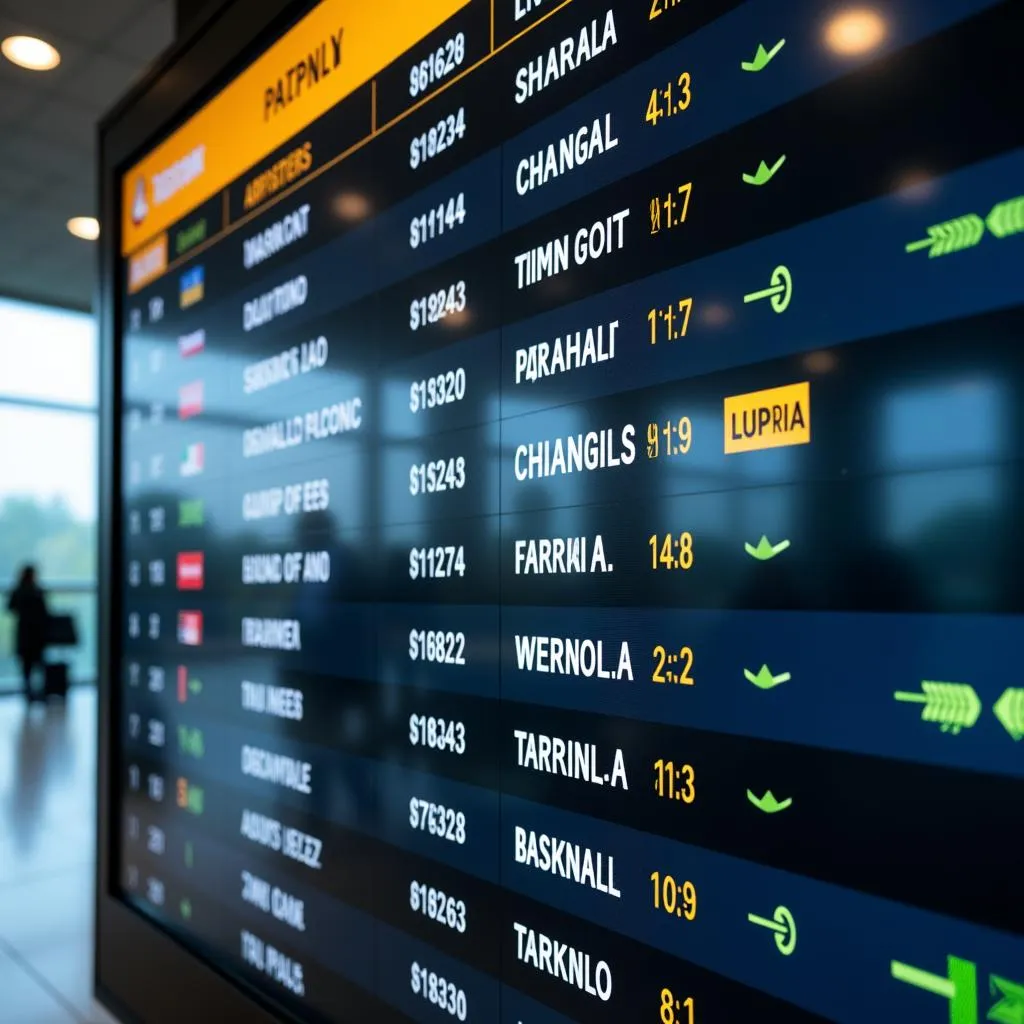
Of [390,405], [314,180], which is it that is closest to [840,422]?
[390,405]

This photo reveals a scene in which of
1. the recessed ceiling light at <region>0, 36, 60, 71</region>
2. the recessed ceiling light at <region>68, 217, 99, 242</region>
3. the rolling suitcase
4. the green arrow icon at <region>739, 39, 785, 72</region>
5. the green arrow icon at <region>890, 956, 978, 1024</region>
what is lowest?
the rolling suitcase

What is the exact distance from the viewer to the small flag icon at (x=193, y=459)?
2.07 metres

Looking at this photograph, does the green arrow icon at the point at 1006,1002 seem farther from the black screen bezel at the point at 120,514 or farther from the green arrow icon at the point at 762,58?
the black screen bezel at the point at 120,514

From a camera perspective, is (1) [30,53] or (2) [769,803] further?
(1) [30,53]

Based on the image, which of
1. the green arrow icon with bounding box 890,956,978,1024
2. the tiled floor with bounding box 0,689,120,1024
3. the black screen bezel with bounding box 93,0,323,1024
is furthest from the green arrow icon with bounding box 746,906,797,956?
the tiled floor with bounding box 0,689,120,1024

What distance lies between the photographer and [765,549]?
3.16ft

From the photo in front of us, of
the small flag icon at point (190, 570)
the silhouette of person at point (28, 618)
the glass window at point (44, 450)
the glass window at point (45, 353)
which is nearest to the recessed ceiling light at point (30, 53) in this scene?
the small flag icon at point (190, 570)

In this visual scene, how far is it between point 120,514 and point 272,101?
1124 millimetres

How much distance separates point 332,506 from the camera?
162 centimetres

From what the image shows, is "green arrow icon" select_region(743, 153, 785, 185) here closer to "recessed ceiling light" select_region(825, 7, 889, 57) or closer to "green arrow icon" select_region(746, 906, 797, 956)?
"recessed ceiling light" select_region(825, 7, 889, 57)

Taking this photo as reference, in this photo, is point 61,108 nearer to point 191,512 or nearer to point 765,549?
point 191,512

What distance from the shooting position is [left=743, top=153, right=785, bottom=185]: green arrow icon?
0.97 m

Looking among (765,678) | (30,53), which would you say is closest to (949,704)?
(765,678)

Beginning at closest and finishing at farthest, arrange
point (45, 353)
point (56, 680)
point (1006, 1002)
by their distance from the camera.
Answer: point (1006, 1002) → point (56, 680) → point (45, 353)
